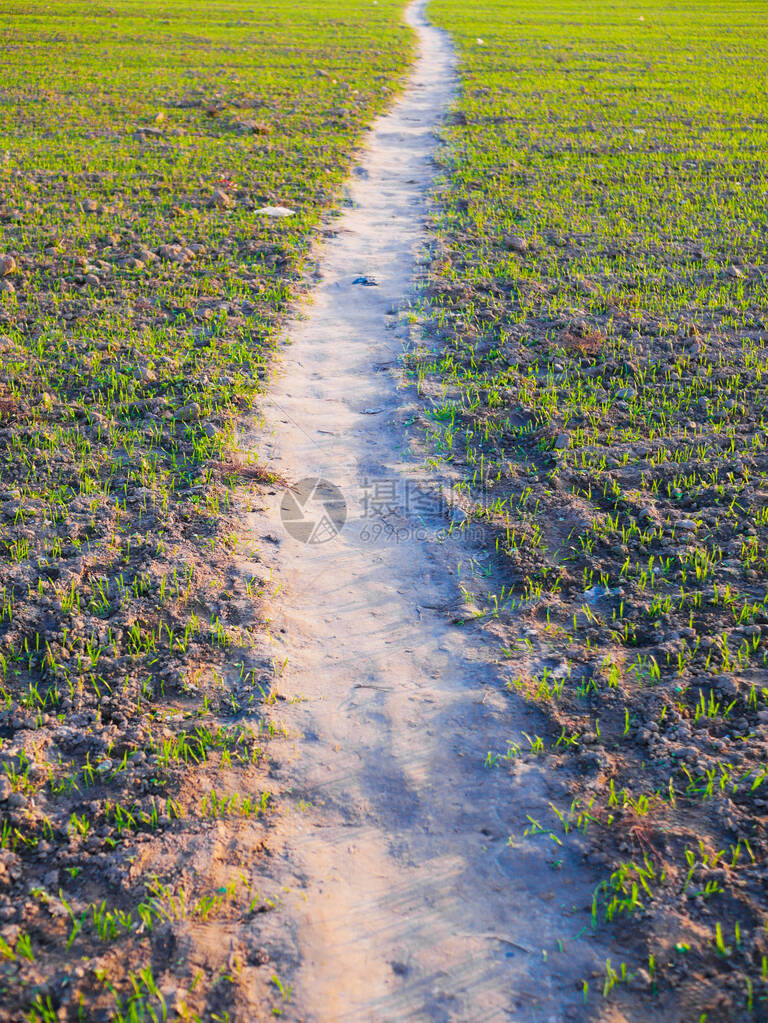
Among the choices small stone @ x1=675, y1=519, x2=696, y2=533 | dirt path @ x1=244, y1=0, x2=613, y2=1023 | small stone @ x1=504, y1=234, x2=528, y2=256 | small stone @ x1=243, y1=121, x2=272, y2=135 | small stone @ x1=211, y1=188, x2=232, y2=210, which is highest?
small stone @ x1=243, y1=121, x2=272, y2=135

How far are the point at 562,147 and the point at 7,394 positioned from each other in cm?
1124

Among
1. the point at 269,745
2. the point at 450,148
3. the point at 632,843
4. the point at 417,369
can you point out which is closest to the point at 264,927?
the point at 269,745

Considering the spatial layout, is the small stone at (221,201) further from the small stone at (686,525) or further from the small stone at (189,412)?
the small stone at (686,525)

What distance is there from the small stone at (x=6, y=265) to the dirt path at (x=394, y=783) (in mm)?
4230

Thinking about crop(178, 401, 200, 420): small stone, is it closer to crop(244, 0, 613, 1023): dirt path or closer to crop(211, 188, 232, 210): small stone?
crop(244, 0, 613, 1023): dirt path

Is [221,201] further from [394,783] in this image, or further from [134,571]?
[394,783]

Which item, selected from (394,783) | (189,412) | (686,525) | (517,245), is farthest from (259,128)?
(394,783)

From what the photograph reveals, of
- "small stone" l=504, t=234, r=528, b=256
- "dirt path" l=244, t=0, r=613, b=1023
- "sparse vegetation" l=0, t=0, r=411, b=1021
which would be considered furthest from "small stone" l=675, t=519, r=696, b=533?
"small stone" l=504, t=234, r=528, b=256

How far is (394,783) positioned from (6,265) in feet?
24.4

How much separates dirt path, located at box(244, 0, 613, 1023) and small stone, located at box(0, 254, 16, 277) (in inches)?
167

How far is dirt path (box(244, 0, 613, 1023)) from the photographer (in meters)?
2.67

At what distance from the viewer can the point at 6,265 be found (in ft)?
26.7

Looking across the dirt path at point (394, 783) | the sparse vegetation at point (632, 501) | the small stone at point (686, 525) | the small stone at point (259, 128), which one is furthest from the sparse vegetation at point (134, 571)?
the small stone at point (686, 525)

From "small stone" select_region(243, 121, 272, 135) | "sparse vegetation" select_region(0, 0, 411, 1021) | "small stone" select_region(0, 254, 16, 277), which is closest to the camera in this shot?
"sparse vegetation" select_region(0, 0, 411, 1021)
